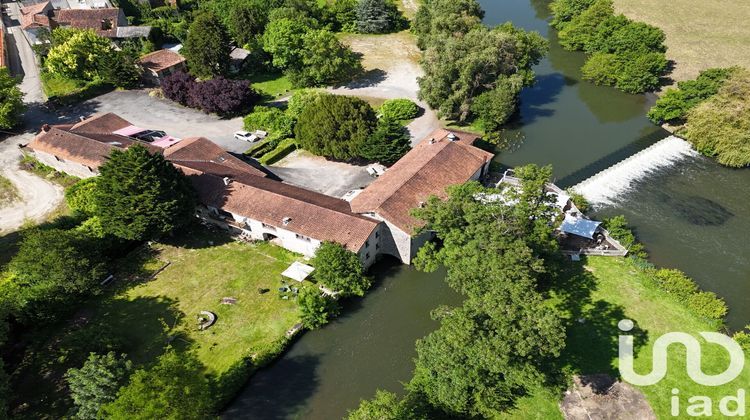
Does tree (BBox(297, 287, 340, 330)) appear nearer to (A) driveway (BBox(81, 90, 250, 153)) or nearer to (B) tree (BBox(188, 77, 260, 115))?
(A) driveway (BBox(81, 90, 250, 153))

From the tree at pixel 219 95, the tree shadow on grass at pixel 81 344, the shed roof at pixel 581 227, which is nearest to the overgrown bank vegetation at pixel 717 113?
the shed roof at pixel 581 227

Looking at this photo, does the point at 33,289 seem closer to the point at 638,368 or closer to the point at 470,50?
the point at 638,368

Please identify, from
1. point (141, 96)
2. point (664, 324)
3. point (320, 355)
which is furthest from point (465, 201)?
point (141, 96)

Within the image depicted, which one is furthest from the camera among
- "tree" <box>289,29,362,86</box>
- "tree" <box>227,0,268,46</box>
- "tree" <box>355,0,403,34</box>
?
"tree" <box>355,0,403,34</box>

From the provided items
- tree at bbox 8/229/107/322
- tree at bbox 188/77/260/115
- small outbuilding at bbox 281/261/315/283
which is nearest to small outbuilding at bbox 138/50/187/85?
tree at bbox 188/77/260/115

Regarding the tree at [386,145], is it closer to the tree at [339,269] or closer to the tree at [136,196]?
the tree at [339,269]

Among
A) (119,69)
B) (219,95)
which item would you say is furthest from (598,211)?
(119,69)
